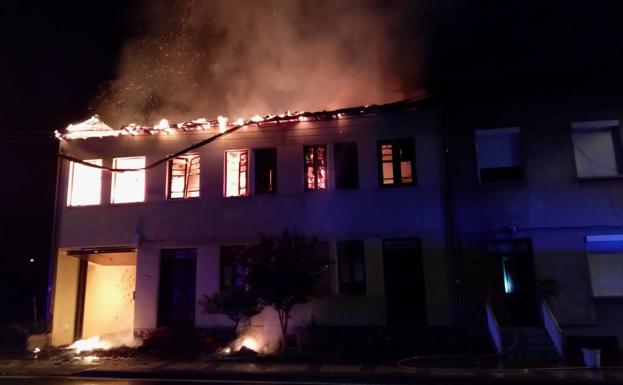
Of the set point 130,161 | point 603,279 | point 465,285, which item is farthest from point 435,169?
point 130,161

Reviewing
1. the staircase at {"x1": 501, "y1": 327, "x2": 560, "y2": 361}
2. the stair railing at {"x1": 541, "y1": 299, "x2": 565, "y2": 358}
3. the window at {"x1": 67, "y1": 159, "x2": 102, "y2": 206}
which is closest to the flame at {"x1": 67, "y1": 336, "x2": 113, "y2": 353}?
the window at {"x1": 67, "y1": 159, "x2": 102, "y2": 206}

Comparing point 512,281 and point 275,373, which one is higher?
point 512,281

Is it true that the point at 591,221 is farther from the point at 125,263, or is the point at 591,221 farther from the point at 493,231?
the point at 125,263

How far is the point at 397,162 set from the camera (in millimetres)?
14945

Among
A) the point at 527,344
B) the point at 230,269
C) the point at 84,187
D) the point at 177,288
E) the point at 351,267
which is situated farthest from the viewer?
the point at 84,187

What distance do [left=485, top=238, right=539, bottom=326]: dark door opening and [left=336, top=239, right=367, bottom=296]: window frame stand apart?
11.8 feet

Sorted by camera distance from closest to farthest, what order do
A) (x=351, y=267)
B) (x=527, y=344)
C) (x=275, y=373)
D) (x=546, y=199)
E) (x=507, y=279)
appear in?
(x=275, y=373) → (x=527, y=344) → (x=546, y=199) → (x=507, y=279) → (x=351, y=267)

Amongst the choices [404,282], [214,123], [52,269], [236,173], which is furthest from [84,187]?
[404,282]

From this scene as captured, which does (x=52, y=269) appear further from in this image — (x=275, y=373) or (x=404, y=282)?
(x=404, y=282)

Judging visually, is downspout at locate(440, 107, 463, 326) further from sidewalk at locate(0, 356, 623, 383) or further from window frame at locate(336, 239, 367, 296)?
sidewalk at locate(0, 356, 623, 383)

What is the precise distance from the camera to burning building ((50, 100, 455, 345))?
14195 mm

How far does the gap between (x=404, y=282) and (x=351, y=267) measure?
5.39 feet

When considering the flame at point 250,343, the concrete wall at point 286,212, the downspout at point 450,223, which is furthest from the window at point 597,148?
the flame at point 250,343

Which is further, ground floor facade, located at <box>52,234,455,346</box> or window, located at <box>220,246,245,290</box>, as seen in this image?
window, located at <box>220,246,245,290</box>
